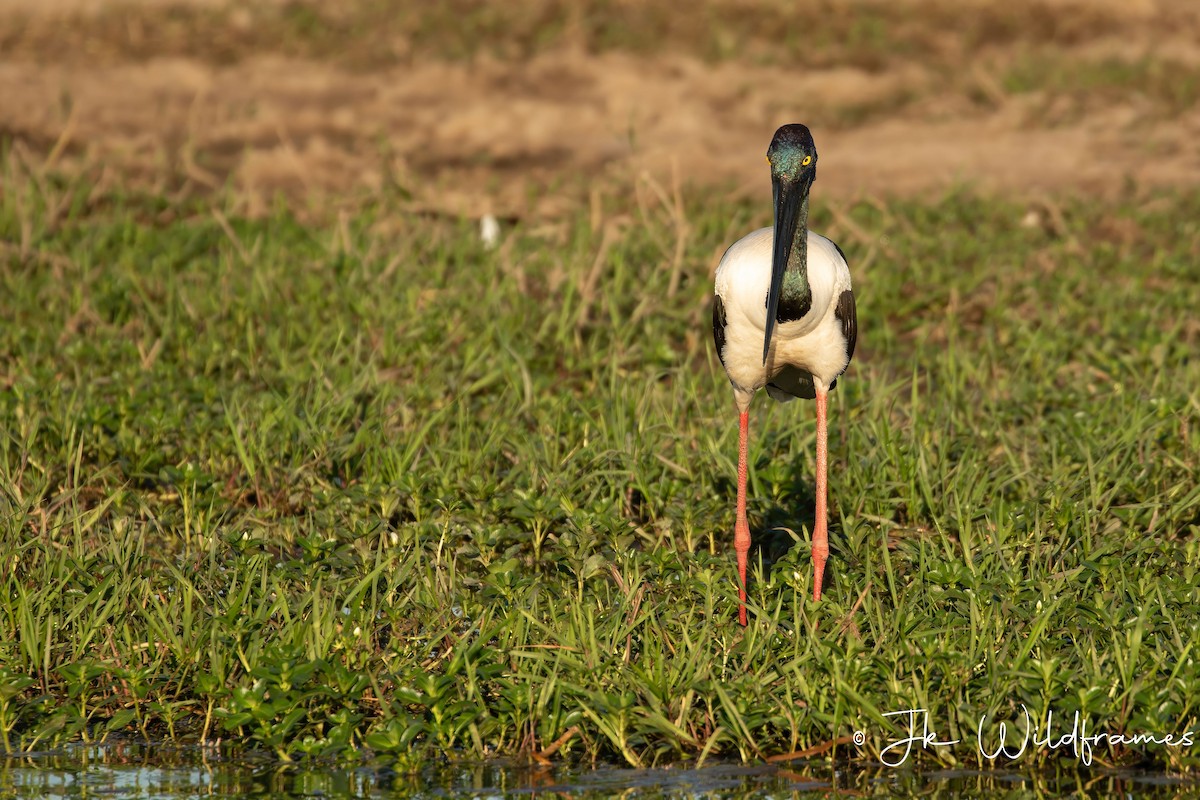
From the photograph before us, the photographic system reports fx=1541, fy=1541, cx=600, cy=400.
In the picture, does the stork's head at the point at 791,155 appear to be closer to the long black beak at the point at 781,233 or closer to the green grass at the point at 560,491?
the long black beak at the point at 781,233

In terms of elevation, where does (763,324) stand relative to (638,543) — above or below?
above

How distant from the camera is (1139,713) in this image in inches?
150

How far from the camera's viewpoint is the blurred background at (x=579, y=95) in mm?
9906

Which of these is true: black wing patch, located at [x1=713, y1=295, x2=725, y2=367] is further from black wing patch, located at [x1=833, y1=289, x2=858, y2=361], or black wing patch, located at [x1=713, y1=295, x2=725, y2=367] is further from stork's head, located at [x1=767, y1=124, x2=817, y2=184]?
stork's head, located at [x1=767, y1=124, x2=817, y2=184]

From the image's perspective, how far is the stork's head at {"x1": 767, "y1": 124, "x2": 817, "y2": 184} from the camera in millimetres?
4434

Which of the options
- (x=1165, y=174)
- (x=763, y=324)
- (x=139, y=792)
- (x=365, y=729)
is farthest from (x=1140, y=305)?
(x=139, y=792)

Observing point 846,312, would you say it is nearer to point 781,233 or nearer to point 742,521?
point 781,233

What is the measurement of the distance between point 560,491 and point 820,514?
983mm

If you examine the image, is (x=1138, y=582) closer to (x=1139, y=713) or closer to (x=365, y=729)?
(x=1139, y=713)

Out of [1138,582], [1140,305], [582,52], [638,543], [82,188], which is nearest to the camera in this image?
[1138,582]

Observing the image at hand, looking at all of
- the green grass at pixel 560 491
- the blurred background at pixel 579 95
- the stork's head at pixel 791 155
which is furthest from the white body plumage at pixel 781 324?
the blurred background at pixel 579 95

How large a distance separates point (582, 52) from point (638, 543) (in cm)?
827

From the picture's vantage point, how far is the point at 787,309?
4.47 m

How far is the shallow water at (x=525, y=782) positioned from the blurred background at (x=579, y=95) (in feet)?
17.4
